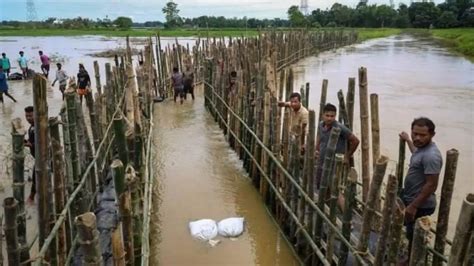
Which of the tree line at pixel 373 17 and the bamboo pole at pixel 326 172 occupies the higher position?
the tree line at pixel 373 17

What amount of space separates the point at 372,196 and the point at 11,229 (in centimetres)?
245

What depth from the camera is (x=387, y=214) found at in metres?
3.10

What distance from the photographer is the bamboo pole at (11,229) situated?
9.22 ft

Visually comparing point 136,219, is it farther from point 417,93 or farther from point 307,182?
point 417,93

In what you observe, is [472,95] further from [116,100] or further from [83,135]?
[83,135]

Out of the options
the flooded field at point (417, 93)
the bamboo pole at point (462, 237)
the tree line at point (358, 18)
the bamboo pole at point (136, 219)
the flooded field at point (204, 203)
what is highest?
the tree line at point (358, 18)

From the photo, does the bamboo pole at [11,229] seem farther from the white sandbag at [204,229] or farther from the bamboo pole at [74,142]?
the white sandbag at [204,229]

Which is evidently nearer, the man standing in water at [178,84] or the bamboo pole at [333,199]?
the bamboo pole at [333,199]

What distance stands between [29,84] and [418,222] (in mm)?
18255

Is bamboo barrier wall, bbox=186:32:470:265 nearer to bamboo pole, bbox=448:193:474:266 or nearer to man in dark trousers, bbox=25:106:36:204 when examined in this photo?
bamboo pole, bbox=448:193:474:266

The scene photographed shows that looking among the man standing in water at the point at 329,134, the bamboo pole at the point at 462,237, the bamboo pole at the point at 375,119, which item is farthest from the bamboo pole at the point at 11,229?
the bamboo pole at the point at 375,119

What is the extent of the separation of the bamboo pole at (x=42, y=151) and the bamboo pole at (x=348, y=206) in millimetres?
2344

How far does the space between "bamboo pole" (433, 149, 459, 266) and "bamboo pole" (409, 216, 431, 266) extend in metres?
0.73

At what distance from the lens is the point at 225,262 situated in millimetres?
5043
